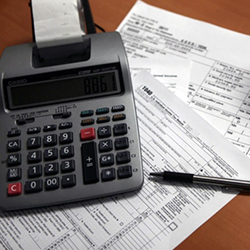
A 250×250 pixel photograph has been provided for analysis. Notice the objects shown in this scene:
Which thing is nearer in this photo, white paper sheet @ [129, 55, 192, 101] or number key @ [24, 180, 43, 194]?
number key @ [24, 180, 43, 194]

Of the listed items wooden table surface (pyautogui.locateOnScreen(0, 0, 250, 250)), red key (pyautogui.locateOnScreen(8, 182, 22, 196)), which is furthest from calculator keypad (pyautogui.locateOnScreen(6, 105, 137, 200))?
wooden table surface (pyautogui.locateOnScreen(0, 0, 250, 250))

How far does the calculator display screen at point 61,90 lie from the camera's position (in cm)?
58

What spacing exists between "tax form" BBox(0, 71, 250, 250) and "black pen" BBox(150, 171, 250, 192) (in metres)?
0.01

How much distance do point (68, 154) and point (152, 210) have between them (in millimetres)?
140

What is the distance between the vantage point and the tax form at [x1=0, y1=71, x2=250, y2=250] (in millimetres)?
515

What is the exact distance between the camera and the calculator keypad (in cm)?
53

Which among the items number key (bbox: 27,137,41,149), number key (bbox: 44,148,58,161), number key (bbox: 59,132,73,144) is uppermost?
number key (bbox: 59,132,73,144)

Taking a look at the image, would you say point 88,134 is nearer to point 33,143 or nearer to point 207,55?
point 33,143

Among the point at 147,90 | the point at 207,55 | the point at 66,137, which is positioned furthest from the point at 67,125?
the point at 207,55

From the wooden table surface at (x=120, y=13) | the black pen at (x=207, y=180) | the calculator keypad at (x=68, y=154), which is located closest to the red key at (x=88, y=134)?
the calculator keypad at (x=68, y=154)

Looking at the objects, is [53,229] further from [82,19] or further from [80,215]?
[82,19]

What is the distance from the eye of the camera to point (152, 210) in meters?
0.53

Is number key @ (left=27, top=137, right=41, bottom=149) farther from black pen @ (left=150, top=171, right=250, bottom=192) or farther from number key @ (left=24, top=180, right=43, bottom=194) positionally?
black pen @ (left=150, top=171, right=250, bottom=192)

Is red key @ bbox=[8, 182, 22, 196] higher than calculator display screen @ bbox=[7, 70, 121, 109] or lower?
lower
